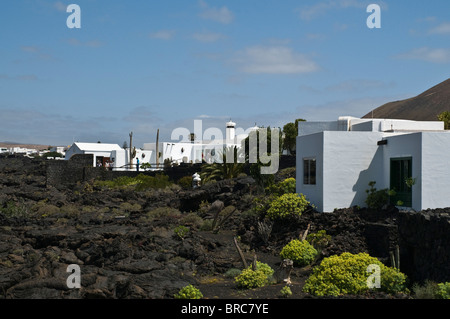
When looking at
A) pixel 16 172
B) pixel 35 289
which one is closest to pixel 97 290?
pixel 35 289

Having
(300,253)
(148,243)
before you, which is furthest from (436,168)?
(148,243)

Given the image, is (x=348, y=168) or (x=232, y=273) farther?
(x=348, y=168)

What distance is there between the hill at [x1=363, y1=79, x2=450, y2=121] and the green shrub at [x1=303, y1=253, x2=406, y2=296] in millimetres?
71590

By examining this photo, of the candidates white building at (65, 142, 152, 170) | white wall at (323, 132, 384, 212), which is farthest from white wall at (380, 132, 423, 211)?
white building at (65, 142, 152, 170)

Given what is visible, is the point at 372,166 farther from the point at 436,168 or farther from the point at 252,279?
the point at 252,279

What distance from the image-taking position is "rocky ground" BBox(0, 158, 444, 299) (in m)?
13.1

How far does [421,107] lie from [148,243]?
79.8 m

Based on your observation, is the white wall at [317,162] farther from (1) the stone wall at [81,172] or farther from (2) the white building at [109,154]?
(2) the white building at [109,154]

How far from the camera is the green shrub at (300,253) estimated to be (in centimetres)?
1644

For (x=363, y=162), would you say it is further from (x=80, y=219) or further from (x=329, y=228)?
(x=80, y=219)

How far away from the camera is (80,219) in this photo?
968 inches

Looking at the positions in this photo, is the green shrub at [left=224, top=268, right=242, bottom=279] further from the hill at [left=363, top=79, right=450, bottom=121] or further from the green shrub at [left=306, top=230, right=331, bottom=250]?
the hill at [left=363, top=79, right=450, bottom=121]

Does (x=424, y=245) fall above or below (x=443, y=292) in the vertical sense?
above

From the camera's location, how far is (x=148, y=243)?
17922mm
